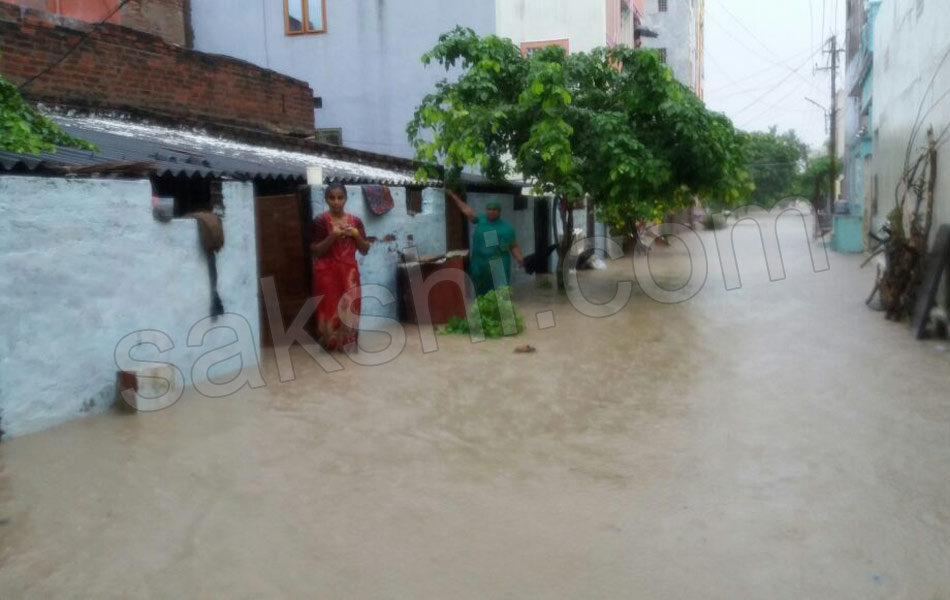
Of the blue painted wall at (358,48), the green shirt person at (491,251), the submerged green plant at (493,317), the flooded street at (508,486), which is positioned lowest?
the flooded street at (508,486)

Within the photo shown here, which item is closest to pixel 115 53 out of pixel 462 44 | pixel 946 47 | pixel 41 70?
pixel 41 70

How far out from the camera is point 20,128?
569 cm

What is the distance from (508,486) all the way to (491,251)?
20.4 feet

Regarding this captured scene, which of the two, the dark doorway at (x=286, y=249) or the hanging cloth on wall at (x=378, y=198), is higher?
the hanging cloth on wall at (x=378, y=198)

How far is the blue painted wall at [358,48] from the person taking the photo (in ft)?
60.6

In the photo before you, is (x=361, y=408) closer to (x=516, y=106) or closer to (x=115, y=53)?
(x=516, y=106)

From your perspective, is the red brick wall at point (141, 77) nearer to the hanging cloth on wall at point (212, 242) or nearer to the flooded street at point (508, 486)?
the hanging cloth on wall at point (212, 242)

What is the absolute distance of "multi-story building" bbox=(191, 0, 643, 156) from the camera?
1859cm

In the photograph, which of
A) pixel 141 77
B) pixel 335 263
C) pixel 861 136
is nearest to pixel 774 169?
pixel 861 136

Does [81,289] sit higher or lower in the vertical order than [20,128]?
lower

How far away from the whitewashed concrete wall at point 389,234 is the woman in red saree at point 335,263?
101cm

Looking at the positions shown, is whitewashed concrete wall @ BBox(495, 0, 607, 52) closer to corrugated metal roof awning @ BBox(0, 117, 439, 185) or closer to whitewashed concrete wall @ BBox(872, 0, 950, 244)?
whitewashed concrete wall @ BBox(872, 0, 950, 244)

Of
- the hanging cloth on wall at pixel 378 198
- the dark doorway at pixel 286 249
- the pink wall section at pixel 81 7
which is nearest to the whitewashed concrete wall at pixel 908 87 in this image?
the hanging cloth on wall at pixel 378 198

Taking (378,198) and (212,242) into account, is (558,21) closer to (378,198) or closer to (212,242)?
(378,198)
